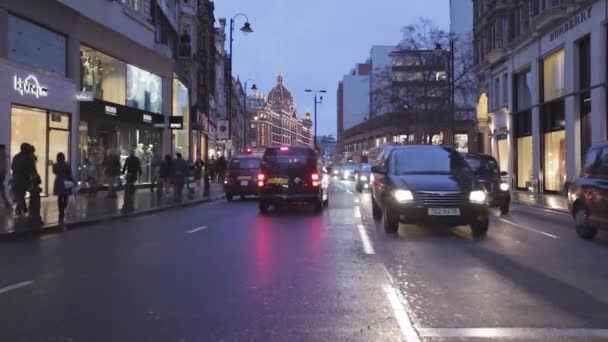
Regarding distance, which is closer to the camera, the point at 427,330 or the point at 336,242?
the point at 427,330

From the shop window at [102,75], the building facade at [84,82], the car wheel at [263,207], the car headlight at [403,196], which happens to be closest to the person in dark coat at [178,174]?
the building facade at [84,82]

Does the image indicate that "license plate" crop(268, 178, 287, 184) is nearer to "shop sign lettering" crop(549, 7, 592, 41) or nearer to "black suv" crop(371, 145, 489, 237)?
"black suv" crop(371, 145, 489, 237)

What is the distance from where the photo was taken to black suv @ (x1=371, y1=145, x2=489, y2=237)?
36.6 ft

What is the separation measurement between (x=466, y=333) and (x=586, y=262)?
470 centimetres

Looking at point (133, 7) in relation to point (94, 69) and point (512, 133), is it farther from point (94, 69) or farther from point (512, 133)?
point (512, 133)

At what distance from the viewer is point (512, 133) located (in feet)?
127

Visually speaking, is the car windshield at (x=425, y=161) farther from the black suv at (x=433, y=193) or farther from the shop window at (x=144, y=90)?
the shop window at (x=144, y=90)

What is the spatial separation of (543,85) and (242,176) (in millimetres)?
18899

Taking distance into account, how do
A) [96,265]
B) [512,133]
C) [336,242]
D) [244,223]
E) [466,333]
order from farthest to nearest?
[512,133]
[244,223]
[336,242]
[96,265]
[466,333]

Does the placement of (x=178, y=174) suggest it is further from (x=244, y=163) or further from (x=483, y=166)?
(x=483, y=166)

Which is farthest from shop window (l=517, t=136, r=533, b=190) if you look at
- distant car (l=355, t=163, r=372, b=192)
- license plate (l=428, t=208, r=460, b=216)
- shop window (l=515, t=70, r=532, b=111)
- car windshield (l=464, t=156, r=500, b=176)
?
license plate (l=428, t=208, r=460, b=216)

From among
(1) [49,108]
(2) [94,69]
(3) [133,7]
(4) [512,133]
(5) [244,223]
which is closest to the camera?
(5) [244,223]

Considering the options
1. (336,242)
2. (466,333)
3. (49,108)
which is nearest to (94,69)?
(49,108)

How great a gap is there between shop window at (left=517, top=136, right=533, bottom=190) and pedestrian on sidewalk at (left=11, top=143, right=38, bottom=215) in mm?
28185
